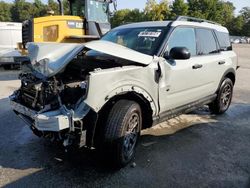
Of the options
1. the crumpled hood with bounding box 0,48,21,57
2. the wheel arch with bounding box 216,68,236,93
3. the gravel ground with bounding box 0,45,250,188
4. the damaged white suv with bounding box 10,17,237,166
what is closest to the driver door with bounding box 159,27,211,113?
the damaged white suv with bounding box 10,17,237,166

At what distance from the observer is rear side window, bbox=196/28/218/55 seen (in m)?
5.66

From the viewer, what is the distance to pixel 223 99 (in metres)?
6.87

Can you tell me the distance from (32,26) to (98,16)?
261cm

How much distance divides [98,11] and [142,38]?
772 centimetres

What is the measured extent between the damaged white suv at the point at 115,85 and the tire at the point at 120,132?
12mm

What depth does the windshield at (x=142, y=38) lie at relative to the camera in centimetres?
479

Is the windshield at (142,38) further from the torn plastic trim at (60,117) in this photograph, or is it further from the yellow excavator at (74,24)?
the yellow excavator at (74,24)

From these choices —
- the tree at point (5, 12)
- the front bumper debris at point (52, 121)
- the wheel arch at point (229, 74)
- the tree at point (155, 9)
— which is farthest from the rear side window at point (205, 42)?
the tree at point (5, 12)

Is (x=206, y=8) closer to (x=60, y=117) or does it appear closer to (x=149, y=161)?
(x=149, y=161)

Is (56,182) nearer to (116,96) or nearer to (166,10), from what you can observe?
(116,96)

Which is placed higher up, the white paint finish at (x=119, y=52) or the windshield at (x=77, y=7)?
the windshield at (x=77, y=7)

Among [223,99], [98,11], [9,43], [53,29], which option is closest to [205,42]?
[223,99]

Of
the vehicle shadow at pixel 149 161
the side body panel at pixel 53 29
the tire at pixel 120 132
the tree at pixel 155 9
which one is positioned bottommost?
the vehicle shadow at pixel 149 161

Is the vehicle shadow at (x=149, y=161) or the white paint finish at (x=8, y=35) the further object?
the white paint finish at (x=8, y=35)
